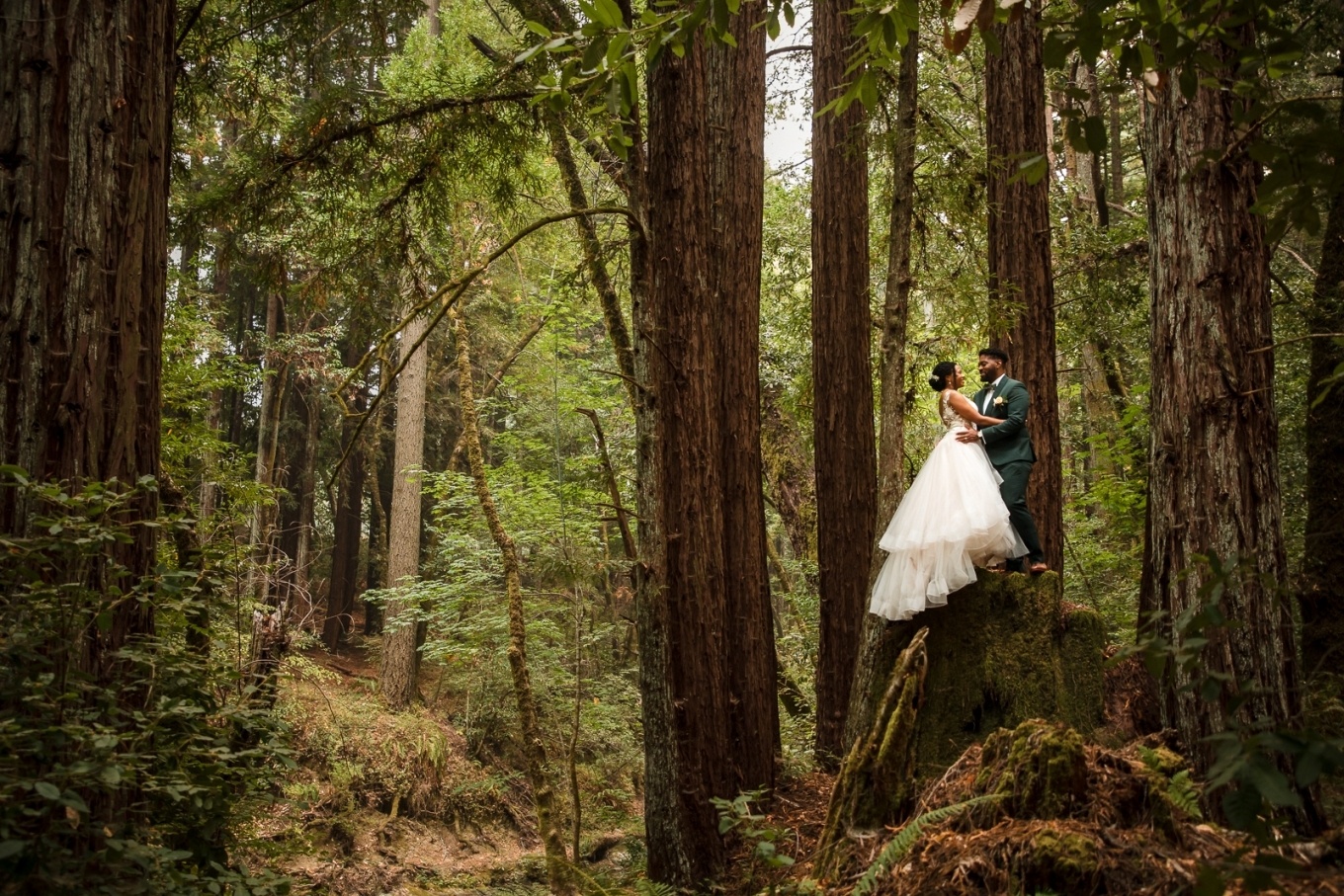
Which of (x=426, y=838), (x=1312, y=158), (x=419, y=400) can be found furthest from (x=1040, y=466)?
(x=419, y=400)

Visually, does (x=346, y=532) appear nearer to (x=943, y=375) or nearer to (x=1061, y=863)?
(x=943, y=375)

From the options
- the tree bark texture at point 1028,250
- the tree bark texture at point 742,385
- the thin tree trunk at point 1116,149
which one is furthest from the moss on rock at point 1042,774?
the thin tree trunk at point 1116,149

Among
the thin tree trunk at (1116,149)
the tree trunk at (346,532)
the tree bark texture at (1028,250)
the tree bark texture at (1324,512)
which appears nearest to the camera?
the tree bark texture at (1324,512)

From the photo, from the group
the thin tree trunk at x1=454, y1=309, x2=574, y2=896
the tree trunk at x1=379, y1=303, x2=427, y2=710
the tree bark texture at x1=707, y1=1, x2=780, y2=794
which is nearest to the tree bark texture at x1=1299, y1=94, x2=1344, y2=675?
the tree bark texture at x1=707, y1=1, x2=780, y2=794

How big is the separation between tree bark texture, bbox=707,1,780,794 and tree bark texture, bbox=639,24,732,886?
2.00 ft

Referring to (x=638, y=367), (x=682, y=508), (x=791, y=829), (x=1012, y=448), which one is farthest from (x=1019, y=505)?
(x=638, y=367)

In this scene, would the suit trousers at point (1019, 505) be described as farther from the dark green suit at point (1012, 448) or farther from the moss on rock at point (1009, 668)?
the moss on rock at point (1009, 668)

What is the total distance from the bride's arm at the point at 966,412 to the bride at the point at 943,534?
263 mm

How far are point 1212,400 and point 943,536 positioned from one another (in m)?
1.78

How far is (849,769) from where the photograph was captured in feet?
15.8

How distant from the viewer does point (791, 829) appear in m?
6.55

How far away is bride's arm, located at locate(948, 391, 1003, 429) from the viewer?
669cm

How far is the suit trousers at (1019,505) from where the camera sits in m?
6.39

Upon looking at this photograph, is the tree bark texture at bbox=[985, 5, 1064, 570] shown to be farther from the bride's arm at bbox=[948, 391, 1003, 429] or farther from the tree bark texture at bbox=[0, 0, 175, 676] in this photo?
the tree bark texture at bbox=[0, 0, 175, 676]
